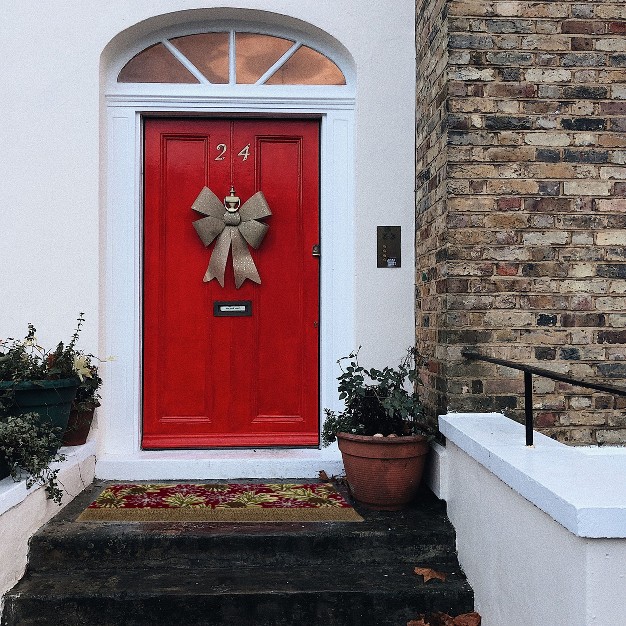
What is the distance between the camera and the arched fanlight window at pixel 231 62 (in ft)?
15.2

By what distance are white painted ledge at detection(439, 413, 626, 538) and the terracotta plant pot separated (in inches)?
11.7

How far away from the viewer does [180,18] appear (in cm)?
455

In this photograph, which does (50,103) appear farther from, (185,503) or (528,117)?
(528,117)

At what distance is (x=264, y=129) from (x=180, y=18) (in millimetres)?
865

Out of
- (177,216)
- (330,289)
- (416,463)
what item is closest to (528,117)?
(330,289)

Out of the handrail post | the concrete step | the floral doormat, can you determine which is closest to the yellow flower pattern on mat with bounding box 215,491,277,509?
the floral doormat

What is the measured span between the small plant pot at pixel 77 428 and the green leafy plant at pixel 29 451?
1.89 feet

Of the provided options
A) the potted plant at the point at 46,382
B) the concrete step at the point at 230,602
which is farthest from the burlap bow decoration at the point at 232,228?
the concrete step at the point at 230,602

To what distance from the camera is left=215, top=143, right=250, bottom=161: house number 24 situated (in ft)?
15.3

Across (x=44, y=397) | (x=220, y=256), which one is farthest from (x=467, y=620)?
(x=220, y=256)

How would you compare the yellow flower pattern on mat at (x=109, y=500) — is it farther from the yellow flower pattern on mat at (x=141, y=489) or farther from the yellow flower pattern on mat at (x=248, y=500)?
the yellow flower pattern on mat at (x=248, y=500)

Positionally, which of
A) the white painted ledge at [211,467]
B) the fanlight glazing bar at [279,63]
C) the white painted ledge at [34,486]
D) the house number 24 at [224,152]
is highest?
the fanlight glazing bar at [279,63]

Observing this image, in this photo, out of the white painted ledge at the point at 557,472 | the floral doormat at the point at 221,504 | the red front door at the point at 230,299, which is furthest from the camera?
the red front door at the point at 230,299

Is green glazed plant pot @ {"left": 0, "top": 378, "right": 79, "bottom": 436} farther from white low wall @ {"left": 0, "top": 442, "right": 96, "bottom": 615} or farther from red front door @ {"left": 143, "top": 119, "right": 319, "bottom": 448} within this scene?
red front door @ {"left": 143, "top": 119, "right": 319, "bottom": 448}
